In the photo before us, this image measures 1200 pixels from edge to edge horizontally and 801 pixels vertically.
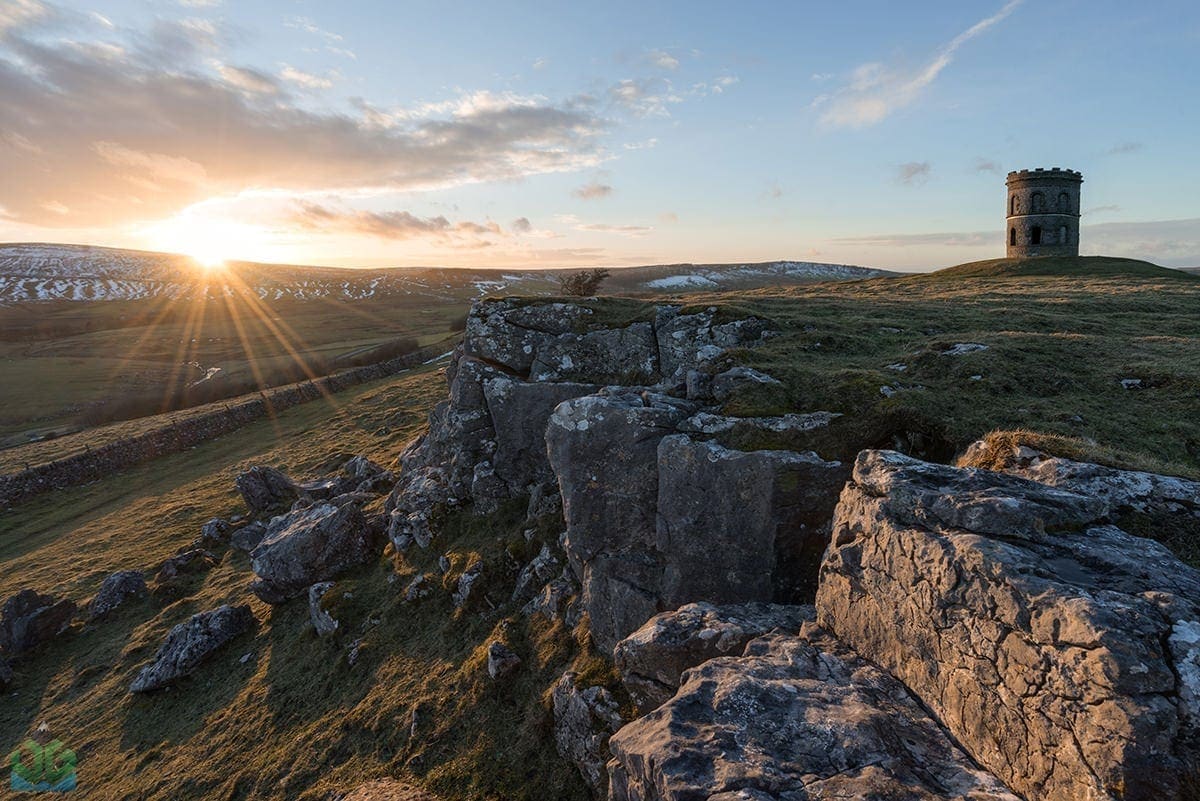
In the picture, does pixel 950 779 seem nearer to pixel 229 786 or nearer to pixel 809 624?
pixel 809 624

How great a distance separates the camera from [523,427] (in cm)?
2278

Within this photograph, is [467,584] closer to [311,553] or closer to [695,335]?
[311,553]

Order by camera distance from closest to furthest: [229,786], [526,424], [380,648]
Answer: [229,786] < [380,648] < [526,424]

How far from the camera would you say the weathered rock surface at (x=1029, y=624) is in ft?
19.6

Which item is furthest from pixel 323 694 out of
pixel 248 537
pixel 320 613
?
pixel 248 537

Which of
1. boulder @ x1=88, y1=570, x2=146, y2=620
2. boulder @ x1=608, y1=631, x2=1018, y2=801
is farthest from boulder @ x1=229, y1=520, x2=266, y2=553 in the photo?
boulder @ x1=608, y1=631, x2=1018, y2=801

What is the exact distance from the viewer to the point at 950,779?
7.23 meters

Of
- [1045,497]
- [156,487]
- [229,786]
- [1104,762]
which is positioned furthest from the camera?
[156,487]

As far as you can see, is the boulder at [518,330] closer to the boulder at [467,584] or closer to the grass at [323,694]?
the grass at [323,694]

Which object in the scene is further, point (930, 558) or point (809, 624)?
point (809, 624)

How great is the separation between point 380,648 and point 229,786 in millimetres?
5125

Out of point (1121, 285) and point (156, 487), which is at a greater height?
point (1121, 285)

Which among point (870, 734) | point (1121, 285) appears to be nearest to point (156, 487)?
point (870, 734)

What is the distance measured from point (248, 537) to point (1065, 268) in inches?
3410
